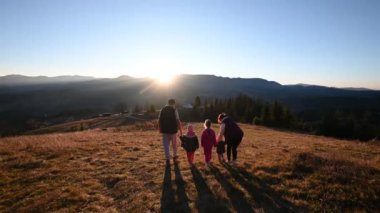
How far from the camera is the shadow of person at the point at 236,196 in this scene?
778cm

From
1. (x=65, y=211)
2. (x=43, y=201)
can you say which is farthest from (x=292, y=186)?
(x=43, y=201)

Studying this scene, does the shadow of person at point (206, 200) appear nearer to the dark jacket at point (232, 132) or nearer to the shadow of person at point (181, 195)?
the shadow of person at point (181, 195)

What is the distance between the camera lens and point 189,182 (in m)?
10.1

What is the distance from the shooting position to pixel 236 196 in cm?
858

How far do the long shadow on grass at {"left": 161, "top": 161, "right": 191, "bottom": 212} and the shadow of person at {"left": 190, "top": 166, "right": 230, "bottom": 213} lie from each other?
15.7 inches

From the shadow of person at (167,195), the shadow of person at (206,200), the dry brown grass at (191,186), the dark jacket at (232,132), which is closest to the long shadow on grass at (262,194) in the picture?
the dry brown grass at (191,186)

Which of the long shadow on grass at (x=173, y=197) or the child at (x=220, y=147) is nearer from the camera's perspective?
the long shadow on grass at (x=173, y=197)


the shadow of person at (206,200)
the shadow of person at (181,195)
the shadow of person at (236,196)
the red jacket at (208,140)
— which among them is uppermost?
the red jacket at (208,140)

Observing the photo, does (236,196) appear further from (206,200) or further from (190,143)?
(190,143)

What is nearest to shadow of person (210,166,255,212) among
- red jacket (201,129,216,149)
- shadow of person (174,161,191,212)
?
shadow of person (174,161,191,212)

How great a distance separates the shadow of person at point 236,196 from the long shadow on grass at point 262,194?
0.30m

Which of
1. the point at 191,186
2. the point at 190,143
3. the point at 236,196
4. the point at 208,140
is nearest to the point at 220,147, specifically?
the point at 208,140

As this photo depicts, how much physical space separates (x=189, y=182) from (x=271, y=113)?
68.8m

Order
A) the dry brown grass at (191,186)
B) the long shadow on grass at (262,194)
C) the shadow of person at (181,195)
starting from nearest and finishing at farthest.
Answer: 1. the long shadow on grass at (262,194)
2. the shadow of person at (181,195)
3. the dry brown grass at (191,186)
